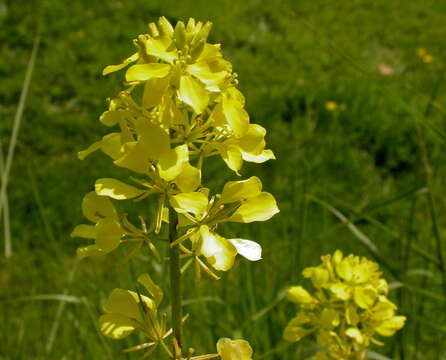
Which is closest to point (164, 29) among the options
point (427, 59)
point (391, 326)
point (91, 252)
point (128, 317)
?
point (91, 252)

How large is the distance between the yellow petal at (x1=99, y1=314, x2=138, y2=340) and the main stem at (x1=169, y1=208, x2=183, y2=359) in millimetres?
106

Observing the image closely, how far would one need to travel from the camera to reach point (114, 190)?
97 cm

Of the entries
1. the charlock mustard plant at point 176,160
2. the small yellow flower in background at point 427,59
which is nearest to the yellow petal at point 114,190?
the charlock mustard plant at point 176,160

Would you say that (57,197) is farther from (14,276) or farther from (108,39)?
(108,39)

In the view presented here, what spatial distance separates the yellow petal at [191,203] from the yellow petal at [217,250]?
0.04 m

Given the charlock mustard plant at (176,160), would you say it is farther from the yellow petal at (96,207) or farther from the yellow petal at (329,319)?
the yellow petal at (329,319)

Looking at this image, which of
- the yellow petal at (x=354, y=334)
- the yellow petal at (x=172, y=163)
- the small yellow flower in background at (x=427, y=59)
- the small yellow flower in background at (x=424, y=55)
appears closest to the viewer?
the yellow petal at (x=172, y=163)

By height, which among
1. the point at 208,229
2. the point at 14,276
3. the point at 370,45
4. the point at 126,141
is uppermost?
the point at 126,141

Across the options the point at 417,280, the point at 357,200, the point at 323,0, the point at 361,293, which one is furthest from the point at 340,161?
the point at 323,0

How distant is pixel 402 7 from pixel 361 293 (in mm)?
4961

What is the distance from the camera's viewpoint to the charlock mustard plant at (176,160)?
929 millimetres

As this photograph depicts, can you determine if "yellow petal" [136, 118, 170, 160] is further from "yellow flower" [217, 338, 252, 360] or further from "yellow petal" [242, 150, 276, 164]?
"yellow flower" [217, 338, 252, 360]

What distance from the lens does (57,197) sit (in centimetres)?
338

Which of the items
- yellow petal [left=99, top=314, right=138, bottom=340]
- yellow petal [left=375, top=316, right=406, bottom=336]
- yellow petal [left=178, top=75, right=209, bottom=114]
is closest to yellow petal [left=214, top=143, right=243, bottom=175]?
yellow petal [left=178, top=75, right=209, bottom=114]
